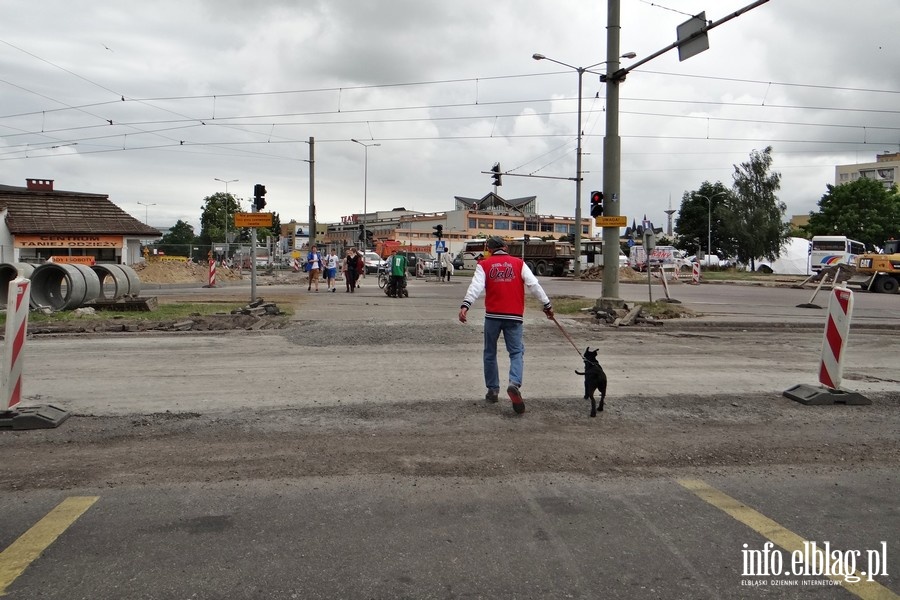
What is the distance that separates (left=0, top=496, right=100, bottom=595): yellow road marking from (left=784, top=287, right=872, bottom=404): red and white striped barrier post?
23.6 ft

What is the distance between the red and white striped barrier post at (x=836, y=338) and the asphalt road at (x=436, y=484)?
0.56 metres

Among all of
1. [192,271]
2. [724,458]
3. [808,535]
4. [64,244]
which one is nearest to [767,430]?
[724,458]

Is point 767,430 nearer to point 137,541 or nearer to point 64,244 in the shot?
point 137,541

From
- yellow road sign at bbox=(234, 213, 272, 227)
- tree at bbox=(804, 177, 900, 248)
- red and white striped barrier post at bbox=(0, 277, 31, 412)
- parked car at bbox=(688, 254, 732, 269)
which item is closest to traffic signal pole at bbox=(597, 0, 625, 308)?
yellow road sign at bbox=(234, 213, 272, 227)

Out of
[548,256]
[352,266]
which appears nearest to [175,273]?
[352,266]

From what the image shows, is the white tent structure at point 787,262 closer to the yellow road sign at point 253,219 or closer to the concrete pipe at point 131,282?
the yellow road sign at point 253,219

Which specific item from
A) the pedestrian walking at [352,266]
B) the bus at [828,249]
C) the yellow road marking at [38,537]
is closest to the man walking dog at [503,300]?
the yellow road marking at [38,537]

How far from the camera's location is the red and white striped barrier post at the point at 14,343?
620 centimetres

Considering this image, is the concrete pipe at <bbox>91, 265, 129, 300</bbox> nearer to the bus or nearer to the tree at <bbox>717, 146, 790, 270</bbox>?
the bus

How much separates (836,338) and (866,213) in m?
78.5

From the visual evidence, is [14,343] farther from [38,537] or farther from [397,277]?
[397,277]

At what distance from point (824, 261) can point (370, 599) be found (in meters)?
50.7

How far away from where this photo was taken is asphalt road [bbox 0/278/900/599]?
11.4 ft

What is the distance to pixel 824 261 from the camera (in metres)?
46.3
